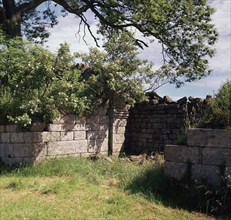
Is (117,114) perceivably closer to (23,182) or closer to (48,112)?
(48,112)

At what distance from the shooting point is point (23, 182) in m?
7.54

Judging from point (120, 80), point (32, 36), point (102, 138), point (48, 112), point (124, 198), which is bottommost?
point (124, 198)

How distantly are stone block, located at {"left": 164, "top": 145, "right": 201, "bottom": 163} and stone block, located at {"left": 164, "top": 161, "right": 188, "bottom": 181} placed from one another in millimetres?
74

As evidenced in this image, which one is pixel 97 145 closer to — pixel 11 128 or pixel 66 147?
pixel 66 147

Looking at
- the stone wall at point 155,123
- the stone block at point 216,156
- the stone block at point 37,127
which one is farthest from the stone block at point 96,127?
the stone block at point 216,156

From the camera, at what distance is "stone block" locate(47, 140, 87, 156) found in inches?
374

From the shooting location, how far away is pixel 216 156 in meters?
6.52

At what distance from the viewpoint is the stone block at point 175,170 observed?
22.6ft

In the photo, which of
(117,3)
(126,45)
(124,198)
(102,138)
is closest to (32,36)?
(117,3)

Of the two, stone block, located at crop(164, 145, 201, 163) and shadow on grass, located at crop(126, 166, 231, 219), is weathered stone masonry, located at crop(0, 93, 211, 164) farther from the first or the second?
shadow on grass, located at crop(126, 166, 231, 219)

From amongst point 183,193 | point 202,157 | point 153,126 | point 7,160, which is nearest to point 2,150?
point 7,160

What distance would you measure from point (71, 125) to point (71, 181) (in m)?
2.77

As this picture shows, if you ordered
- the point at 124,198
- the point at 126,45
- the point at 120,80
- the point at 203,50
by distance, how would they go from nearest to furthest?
the point at 124,198 < the point at 120,80 < the point at 126,45 < the point at 203,50

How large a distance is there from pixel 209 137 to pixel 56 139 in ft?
14.3
